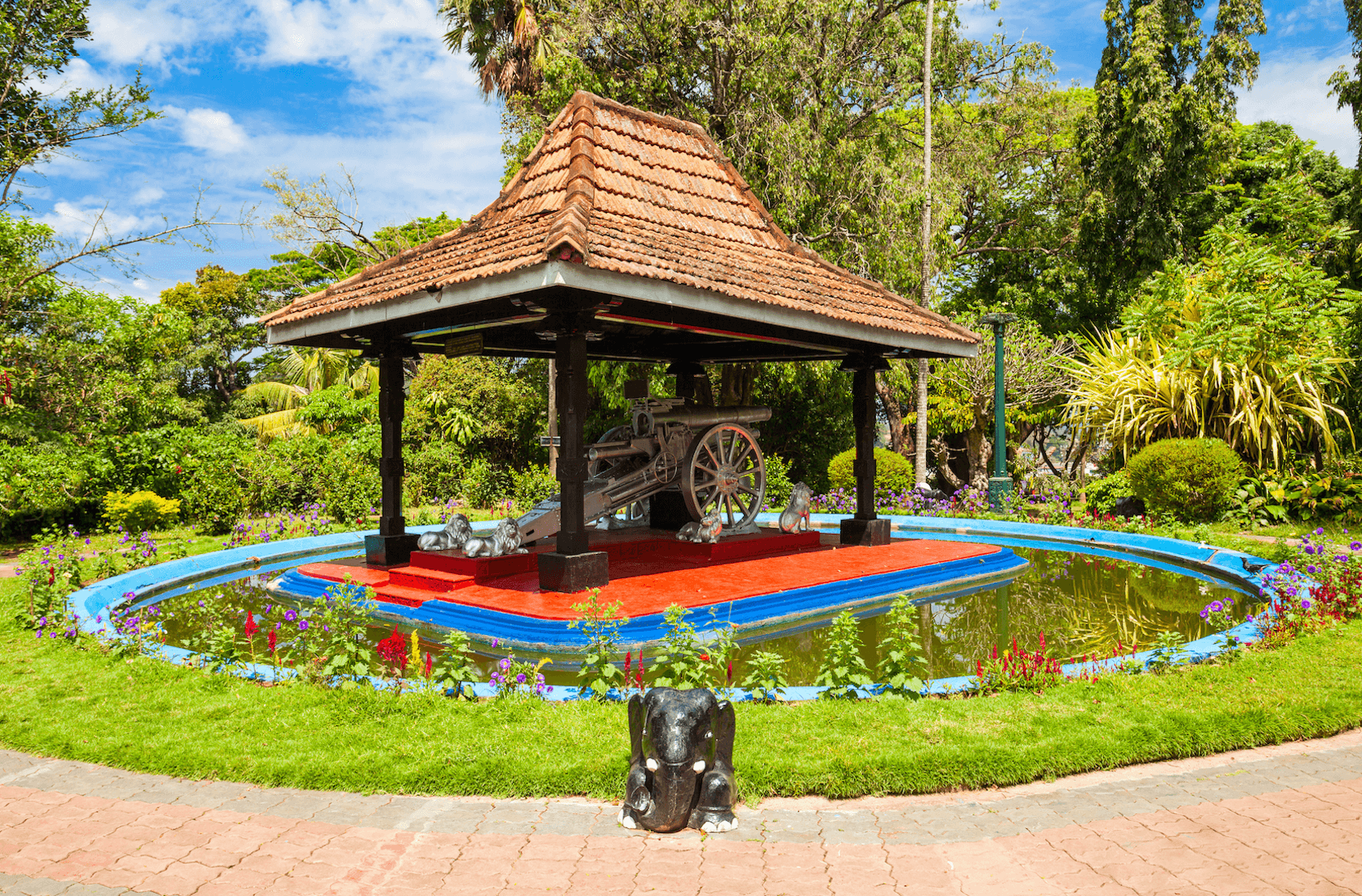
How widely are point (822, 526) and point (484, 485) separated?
7.71 metres

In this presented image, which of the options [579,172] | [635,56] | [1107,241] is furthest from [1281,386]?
[635,56]

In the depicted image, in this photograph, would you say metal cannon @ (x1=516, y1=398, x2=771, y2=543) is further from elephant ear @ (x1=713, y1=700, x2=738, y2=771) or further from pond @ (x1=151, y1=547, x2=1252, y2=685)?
elephant ear @ (x1=713, y1=700, x2=738, y2=771)

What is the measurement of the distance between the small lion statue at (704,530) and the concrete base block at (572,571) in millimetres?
2029

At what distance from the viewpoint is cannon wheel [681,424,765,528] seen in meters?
9.93

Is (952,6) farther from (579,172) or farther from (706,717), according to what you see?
(706,717)

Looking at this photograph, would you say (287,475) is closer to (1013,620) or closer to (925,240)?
(1013,620)

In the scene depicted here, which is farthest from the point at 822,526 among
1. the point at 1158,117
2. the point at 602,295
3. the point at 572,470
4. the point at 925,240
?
the point at 1158,117

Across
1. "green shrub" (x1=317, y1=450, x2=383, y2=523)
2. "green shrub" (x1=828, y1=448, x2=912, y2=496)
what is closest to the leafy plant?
"green shrub" (x1=828, y1=448, x2=912, y2=496)

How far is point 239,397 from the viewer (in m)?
29.8

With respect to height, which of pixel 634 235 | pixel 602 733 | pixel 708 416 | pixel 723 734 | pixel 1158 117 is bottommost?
pixel 602 733

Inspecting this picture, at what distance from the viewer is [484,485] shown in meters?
18.1

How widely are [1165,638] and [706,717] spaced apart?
406 centimetres

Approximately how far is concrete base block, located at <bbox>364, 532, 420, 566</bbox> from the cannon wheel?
10.1 ft

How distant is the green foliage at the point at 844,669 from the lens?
476 cm
